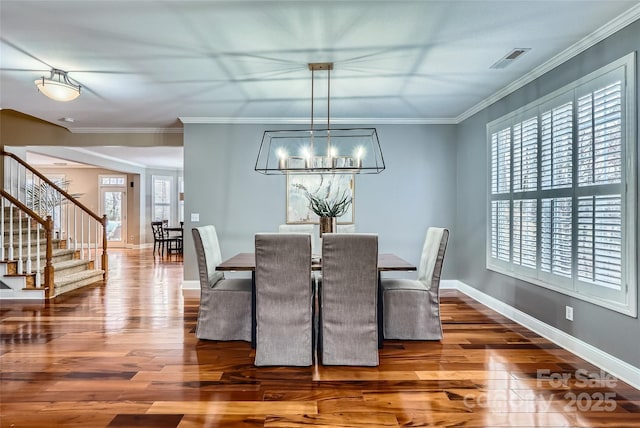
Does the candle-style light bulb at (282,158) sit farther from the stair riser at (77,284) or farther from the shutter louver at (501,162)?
the stair riser at (77,284)

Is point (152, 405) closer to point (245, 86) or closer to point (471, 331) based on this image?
point (471, 331)

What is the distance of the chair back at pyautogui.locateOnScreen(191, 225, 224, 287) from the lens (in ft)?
10.8

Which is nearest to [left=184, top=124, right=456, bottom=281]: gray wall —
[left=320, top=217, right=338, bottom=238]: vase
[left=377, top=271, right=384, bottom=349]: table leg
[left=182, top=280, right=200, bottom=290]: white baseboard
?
[left=182, top=280, right=200, bottom=290]: white baseboard

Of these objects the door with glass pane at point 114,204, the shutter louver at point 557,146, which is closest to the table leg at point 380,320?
the shutter louver at point 557,146

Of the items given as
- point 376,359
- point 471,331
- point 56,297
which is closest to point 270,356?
point 376,359

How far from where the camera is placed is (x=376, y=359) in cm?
273

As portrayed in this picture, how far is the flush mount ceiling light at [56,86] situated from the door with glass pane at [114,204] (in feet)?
27.3

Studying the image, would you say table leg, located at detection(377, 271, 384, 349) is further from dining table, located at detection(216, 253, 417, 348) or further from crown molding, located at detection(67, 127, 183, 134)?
crown molding, located at detection(67, 127, 183, 134)

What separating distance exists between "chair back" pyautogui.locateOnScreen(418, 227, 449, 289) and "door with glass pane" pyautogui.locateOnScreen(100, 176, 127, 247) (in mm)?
10242

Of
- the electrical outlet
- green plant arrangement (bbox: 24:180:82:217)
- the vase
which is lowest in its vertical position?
the electrical outlet

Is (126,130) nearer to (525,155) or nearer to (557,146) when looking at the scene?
(525,155)

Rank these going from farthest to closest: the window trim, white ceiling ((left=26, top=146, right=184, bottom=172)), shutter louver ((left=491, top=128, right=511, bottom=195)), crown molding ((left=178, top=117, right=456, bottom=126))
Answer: the window trim, white ceiling ((left=26, top=146, right=184, bottom=172)), crown molding ((left=178, top=117, right=456, bottom=126)), shutter louver ((left=491, top=128, right=511, bottom=195))

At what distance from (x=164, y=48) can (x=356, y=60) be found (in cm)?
159

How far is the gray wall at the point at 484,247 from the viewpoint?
2.56 metres
